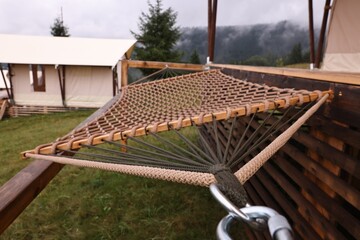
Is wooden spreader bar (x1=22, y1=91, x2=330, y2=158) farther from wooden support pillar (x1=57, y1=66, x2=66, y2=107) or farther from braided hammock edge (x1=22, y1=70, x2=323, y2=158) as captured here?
wooden support pillar (x1=57, y1=66, x2=66, y2=107)

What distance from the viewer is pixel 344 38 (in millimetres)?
5258

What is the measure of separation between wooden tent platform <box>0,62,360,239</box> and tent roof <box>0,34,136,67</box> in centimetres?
→ 1119

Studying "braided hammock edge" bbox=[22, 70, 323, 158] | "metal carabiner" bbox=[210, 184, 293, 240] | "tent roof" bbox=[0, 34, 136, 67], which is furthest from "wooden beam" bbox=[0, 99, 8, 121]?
"metal carabiner" bbox=[210, 184, 293, 240]

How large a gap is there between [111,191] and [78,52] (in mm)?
11149

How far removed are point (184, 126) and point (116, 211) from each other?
2336 millimetres

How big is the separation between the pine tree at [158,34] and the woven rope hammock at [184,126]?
45.9 feet

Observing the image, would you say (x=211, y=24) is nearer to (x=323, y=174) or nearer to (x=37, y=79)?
(x=323, y=174)

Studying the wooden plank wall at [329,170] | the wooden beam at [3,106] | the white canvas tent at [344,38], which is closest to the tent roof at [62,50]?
the wooden beam at [3,106]

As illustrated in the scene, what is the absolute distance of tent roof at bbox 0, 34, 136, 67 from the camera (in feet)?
41.7

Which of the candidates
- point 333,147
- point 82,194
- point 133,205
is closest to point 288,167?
point 333,147

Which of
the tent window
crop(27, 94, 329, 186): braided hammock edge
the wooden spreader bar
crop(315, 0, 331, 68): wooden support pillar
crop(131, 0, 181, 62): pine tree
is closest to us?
crop(27, 94, 329, 186): braided hammock edge

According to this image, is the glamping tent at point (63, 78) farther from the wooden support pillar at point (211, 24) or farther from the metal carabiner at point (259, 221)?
the metal carabiner at point (259, 221)

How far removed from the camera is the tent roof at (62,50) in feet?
41.7

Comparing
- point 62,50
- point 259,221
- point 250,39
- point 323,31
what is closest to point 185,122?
point 259,221
